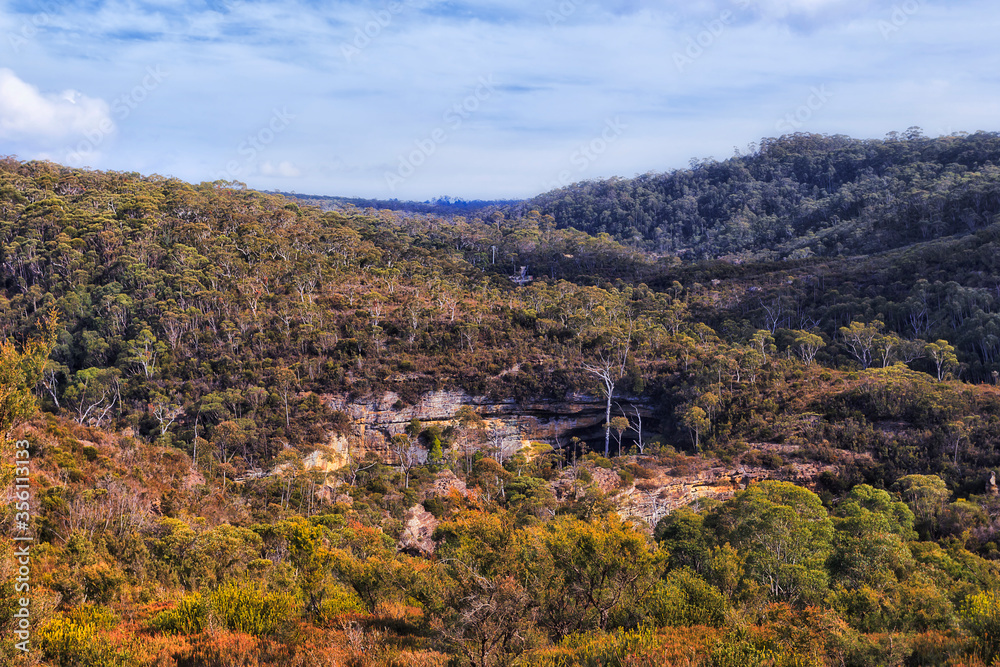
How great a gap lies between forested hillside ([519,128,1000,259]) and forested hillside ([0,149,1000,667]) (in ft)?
4.35

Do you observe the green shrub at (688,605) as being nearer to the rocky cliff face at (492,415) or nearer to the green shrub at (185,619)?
the green shrub at (185,619)

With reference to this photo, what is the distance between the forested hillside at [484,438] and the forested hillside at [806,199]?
133 centimetres

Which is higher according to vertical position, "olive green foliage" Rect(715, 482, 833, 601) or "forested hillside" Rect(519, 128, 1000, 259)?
"forested hillside" Rect(519, 128, 1000, 259)

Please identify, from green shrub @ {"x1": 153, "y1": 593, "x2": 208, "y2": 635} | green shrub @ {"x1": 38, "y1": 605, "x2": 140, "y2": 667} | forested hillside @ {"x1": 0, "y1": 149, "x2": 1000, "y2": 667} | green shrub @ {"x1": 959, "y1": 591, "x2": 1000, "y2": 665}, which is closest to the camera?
green shrub @ {"x1": 38, "y1": 605, "x2": 140, "y2": 667}

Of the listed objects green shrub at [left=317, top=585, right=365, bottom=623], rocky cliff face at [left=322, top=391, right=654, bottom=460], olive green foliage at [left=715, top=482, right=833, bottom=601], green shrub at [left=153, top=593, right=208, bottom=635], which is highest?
green shrub at [left=153, top=593, right=208, bottom=635]

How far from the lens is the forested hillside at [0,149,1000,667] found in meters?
9.27

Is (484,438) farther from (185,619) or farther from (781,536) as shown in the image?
(185,619)

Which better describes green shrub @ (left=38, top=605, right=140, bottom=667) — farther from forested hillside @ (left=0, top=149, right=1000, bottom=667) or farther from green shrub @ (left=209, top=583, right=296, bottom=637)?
green shrub @ (left=209, top=583, right=296, bottom=637)

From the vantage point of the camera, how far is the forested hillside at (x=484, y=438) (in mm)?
9266

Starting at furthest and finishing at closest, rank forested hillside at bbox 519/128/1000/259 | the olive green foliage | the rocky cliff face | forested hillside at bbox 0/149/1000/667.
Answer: forested hillside at bbox 519/128/1000/259 → the rocky cliff face → the olive green foliage → forested hillside at bbox 0/149/1000/667

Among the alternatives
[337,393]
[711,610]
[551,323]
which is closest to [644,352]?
[551,323]

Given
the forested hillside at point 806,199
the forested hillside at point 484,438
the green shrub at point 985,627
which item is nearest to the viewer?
the green shrub at point 985,627

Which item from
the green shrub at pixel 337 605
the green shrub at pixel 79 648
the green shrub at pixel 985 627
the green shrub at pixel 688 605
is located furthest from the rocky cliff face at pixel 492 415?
the green shrub at pixel 985 627

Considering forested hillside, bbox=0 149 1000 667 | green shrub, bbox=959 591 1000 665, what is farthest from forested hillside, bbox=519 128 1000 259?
green shrub, bbox=959 591 1000 665
